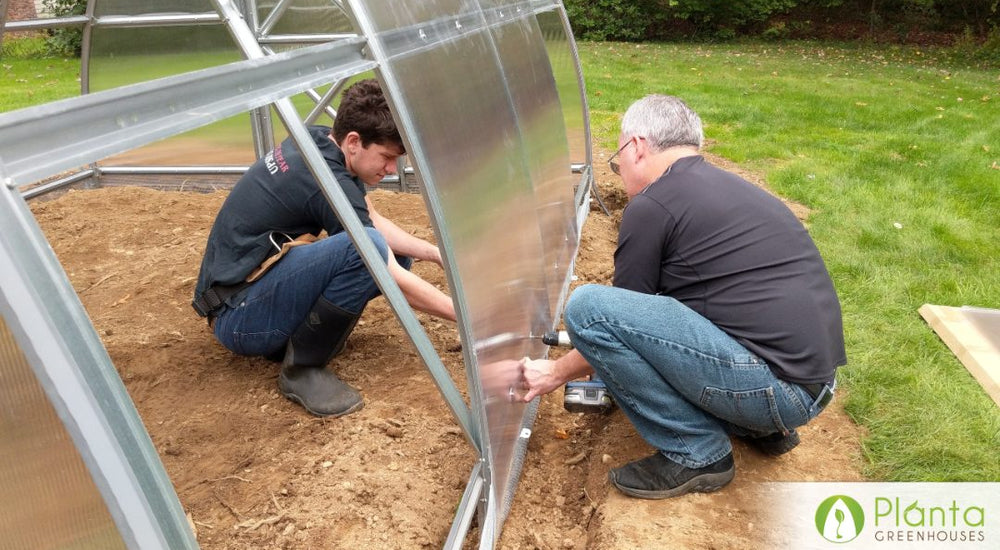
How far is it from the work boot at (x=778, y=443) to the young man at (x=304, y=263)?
135cm

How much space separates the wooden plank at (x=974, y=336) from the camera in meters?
3.81

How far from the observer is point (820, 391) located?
2.77 meters

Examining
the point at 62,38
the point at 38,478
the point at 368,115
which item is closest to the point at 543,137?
the point at 368,115

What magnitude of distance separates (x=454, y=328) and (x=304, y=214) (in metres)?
1.29

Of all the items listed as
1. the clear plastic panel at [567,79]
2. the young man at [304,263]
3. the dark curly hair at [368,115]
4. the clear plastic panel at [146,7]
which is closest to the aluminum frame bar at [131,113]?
the dark curly hair at [368,115]

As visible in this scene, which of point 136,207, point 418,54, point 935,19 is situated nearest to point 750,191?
point 418,54

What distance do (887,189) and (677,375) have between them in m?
4.79

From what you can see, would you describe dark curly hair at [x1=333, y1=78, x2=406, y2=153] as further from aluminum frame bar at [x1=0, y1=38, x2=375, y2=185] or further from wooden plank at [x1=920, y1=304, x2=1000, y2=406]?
wooden plank at [x1=920, y1=304, x2=1000, y2=406]

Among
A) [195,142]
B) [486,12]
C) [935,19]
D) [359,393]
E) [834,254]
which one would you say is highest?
[486,12]

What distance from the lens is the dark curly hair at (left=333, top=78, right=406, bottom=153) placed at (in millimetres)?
2967

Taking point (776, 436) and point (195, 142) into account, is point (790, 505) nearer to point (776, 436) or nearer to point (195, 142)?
point (776, 436)

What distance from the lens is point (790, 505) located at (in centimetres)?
289

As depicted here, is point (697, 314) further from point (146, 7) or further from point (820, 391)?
point (146, 7)

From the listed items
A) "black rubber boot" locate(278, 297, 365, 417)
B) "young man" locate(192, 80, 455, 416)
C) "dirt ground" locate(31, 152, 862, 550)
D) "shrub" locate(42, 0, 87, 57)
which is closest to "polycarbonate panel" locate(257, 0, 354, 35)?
"dirt ground" locate(31, 152, 862, 550)
